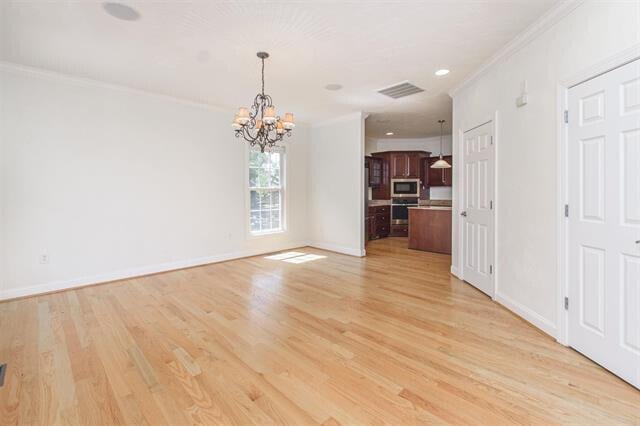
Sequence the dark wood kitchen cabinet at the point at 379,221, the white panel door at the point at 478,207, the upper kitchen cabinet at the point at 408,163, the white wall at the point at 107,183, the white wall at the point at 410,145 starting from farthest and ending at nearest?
the white wall at the point at 410,145
the upper kitchen cabinet at the point at 408,163
the dark wood kitchen cabinet at the point at 379,221
the white wall at the point at 107,183
the white panel door at the point at 478,207

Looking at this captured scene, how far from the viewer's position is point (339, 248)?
6352 millimetres

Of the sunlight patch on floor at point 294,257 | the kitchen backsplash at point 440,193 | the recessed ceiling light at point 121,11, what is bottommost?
the sunlight patch on floor at point 294,257

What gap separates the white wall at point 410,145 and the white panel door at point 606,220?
6656mm

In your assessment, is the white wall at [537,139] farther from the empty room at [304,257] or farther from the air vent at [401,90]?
the air vent at [401,90]

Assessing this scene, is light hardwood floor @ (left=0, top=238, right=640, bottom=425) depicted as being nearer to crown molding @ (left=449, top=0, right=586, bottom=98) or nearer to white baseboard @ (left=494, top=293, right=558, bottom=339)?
white baseboard @ (left=494, top=293, right=558, bottom=339)

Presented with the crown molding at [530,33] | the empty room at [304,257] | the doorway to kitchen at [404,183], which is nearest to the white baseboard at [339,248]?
the empty room at [304,257]

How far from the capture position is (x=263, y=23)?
277cm

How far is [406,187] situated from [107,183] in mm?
7029

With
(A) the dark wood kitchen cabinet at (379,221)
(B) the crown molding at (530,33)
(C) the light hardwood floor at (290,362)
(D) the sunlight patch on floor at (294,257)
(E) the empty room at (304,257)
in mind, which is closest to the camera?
(C) the light hardwood floor at (290,362)

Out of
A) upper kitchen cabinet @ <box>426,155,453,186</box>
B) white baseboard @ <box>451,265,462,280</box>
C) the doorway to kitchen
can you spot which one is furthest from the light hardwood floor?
upper kitchen cabinet @ <box>426,155,453,186</box>

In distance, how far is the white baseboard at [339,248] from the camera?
19.7 ft

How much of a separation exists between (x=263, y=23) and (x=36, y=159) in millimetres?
3389

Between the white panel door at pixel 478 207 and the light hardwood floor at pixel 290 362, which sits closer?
the light hardwood floor at pixel 290 362

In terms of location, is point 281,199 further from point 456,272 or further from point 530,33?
point 530,33
